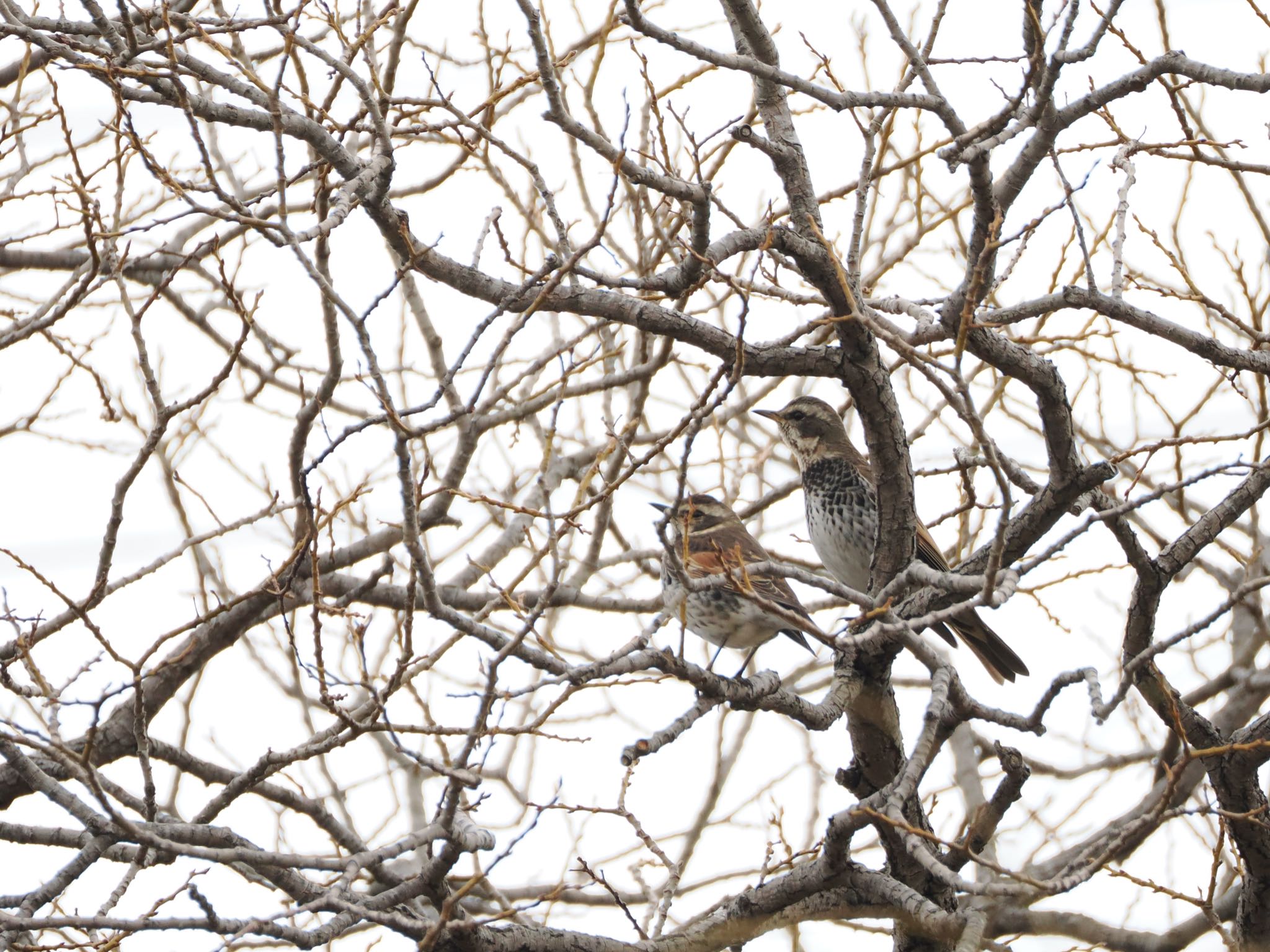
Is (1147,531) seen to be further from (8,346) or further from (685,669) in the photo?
Answer: (8,346)

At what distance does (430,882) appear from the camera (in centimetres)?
368

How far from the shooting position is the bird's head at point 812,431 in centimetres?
795

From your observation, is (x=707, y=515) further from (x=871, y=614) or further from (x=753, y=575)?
(x=871, y=614)

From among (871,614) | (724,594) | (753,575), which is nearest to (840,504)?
(724,594)

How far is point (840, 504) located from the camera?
7547 mm

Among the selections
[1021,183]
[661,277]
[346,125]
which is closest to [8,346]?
[346,125]

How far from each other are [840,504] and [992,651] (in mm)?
1268

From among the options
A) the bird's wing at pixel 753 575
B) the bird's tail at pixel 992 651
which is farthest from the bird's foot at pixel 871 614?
the bird's tail at pixel 992 651

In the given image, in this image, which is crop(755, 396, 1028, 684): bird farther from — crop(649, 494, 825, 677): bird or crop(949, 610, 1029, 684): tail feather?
crop(649, 494, 825, 677): bird

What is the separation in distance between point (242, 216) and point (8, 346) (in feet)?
7.58

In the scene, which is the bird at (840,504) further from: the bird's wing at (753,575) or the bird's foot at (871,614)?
the bird's foot at (871,614)

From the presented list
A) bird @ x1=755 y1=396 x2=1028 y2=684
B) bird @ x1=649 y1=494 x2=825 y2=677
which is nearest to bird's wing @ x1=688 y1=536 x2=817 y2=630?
bird @ x1=649 y1=494 x2=825 y2=677

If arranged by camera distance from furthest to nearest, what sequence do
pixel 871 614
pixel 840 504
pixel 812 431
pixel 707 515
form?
pixel 812 431 → pixel 840 504 → pixel 707 515 → pixel 871 614

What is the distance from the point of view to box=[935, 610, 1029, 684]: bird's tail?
663cm
